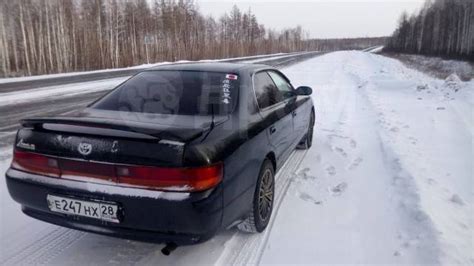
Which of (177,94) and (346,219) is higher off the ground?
(177,94)

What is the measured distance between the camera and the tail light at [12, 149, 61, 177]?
8.09 ft

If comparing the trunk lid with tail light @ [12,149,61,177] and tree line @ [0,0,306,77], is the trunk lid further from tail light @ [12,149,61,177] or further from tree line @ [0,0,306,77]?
tree line @ [0,0,306,77]

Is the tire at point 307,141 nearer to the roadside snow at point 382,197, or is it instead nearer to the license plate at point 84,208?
the roadside snow at point 382,197

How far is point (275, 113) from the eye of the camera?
3.71m

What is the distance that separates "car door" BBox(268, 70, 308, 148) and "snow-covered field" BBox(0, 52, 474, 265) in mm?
538

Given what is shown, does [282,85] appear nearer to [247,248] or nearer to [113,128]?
[247,248]

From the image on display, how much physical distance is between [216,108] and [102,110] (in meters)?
1.02

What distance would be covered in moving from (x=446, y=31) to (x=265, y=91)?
62773 millimetres

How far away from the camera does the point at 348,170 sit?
15.8 ft

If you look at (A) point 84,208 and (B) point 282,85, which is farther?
(B) point 282,85

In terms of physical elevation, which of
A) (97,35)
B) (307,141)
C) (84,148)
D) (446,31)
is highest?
(446,31)

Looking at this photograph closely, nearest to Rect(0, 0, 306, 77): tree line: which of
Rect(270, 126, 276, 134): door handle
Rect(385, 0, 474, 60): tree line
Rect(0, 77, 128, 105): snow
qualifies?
Rect(0, 77, 128, 105): snow

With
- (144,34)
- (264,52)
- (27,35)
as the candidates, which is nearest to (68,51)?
(27,35)

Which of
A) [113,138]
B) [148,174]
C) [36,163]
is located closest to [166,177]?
[148,174]
